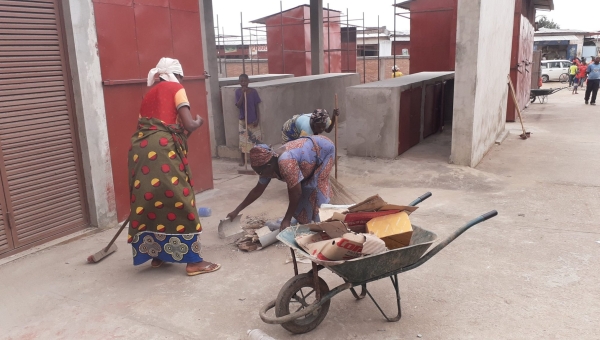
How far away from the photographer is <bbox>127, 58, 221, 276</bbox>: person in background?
381cm

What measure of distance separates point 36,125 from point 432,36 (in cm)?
1277

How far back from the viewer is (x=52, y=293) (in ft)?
12.6

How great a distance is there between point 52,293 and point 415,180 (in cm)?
517

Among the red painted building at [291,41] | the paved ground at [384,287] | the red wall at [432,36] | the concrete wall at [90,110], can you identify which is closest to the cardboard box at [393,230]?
the paved ground at [384,287]

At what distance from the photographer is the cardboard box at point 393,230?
3102 millimetres

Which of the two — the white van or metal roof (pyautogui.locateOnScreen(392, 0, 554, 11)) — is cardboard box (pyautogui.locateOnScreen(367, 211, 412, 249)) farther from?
the white van

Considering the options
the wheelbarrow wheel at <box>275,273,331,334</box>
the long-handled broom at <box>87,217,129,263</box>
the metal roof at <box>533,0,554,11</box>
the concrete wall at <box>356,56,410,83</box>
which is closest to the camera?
the wheelbarrow wheel at <box>275,273,331,334</box>

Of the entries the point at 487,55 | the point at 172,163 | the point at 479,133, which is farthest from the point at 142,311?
the point at 487,55

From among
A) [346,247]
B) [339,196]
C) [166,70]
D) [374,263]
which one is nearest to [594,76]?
[339,196]

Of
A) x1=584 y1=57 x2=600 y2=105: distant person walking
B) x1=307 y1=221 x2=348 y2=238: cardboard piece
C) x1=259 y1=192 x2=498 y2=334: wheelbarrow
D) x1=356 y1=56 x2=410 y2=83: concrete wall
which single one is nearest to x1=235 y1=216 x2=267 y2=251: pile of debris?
x1=259 y1=192 x2=498 y2=334: wheelbarrow

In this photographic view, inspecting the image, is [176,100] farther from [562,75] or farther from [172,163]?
[562,75]

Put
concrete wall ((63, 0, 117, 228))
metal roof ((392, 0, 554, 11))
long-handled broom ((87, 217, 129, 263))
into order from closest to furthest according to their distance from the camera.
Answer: long-handled broom ((87, 217, 129, 263)) < concrete wall ((63, 0, 117, 228)) < metal roof ((392, 0, 554, 11))

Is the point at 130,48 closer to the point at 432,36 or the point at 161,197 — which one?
the point at 161,197

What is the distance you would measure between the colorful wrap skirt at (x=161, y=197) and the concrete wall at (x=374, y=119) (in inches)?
198
